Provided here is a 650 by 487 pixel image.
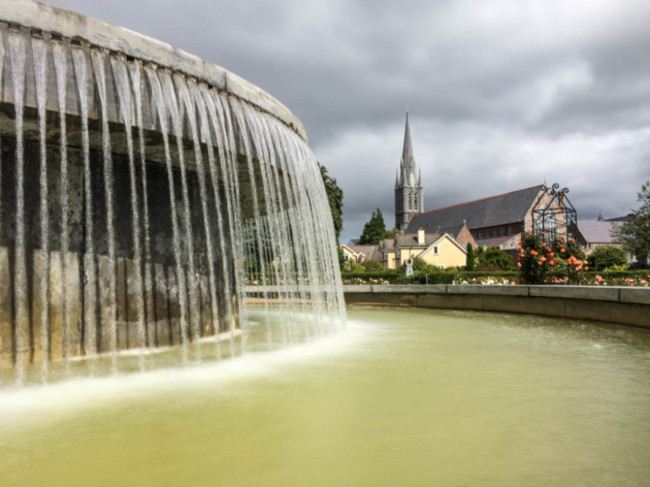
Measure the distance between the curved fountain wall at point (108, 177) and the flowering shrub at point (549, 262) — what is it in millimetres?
8848

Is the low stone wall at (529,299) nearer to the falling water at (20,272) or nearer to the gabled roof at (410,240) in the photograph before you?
the falling water at (20,272)

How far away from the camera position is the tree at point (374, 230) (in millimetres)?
109350

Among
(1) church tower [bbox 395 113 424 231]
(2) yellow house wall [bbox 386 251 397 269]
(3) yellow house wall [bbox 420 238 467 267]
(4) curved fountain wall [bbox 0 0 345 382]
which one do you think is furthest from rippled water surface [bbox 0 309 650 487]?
(1) church tower [bbox 395 113 424 231]

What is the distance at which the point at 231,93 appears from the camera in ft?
20.2

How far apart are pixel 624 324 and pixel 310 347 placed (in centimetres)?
593

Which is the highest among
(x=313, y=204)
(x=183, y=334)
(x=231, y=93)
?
(x=231, y=93)

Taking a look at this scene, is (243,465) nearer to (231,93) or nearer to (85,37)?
(85,37)

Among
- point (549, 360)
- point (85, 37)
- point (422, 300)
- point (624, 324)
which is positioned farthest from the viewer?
point (422, 300)

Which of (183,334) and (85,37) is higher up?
(85,37)

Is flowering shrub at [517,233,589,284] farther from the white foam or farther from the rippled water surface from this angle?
the white foam

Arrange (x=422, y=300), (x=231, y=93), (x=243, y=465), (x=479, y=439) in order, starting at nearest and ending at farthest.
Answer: (x=243, y=465) < (x=479, y=439) < (x=231, y=93) < (x=422, y=300)

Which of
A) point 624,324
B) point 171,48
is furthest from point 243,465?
point 624,324

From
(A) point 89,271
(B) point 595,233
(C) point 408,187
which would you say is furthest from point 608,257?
(C) point 408,187

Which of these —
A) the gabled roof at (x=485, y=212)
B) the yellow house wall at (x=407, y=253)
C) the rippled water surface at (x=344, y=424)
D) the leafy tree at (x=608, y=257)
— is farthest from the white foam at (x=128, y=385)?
the gabled roof at (x=485, y=212)
